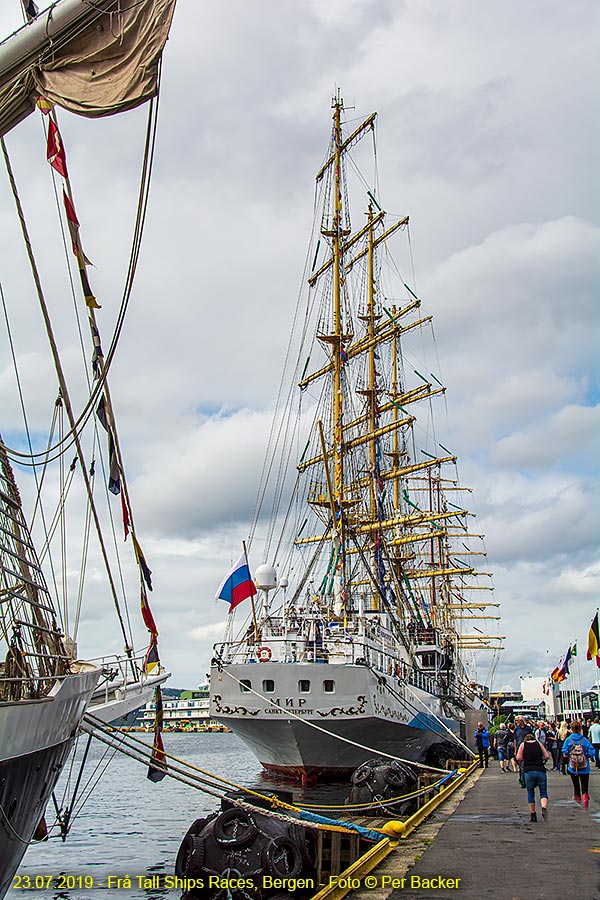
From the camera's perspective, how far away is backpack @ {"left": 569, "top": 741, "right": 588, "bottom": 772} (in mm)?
15500

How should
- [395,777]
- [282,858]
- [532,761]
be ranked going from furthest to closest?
[395,777] < [532,761] < [282,858]

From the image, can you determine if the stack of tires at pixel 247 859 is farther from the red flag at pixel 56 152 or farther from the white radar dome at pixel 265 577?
the white radar dome at pixel 265 577

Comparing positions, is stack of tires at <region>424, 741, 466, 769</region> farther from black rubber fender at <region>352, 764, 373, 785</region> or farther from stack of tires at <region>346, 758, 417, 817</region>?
black rubber fender at <region>352, 764, 373, 785</region>

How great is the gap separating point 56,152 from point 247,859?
993 centimetres

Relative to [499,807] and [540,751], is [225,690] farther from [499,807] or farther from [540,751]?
[540,751]

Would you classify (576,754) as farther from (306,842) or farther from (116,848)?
(116,848)

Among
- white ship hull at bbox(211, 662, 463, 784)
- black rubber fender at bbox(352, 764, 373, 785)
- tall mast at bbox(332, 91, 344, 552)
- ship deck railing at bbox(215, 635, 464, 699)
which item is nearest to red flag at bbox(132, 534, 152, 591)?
black rubber fender at bbox(352, 764, 373, 785)

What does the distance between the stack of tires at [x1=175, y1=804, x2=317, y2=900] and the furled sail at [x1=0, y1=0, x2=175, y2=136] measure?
1043 cm

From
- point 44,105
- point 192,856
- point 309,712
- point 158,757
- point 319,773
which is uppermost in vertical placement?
point 44,105

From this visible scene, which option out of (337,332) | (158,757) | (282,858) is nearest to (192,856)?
(282,858)

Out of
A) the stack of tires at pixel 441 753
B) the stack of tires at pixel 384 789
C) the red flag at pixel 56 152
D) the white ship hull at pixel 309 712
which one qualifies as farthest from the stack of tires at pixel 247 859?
the stack of tires at pixel 441 753

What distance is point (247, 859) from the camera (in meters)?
11.2

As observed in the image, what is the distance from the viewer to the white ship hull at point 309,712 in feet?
92.9

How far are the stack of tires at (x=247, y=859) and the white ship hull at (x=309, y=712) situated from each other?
1563 cm
